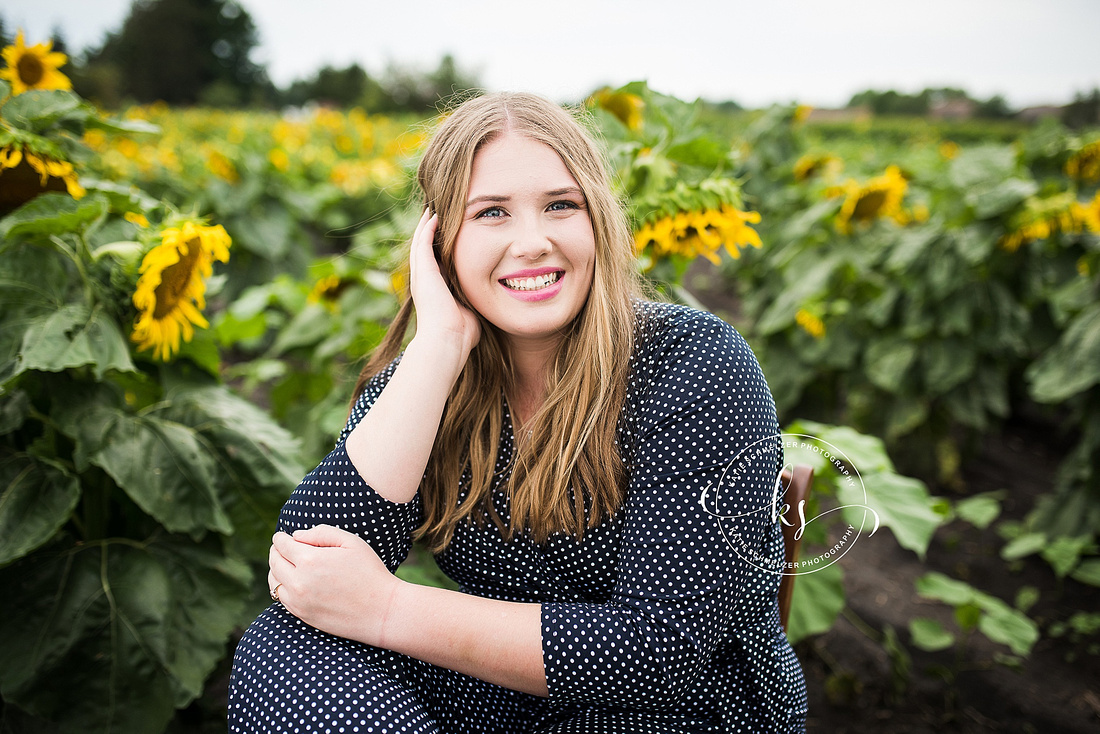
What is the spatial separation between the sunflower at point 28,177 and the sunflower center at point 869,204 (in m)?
3.21

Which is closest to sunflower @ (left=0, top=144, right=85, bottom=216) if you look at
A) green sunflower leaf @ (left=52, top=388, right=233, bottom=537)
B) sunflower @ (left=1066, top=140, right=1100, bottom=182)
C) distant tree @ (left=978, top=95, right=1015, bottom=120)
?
green sunflower leaf @ (left=52, top=388, right=233, bottom=537)

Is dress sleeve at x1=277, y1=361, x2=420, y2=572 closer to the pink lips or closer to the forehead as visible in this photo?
the pink lips

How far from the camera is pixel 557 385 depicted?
1326 millimetres

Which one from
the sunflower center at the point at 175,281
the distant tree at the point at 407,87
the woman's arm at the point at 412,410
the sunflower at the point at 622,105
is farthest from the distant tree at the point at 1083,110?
the distant tree at the point at 407,87

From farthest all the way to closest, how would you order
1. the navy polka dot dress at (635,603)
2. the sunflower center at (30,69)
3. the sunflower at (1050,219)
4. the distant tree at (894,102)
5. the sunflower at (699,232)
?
1. the distant tree at (894,102)
2. the sunflower at (1050,219)
3. the sunflower center at (30,69)
4. the sunflower at (699,232)
5. the navy polka dot dress at (635,603)

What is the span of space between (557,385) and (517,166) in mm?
392

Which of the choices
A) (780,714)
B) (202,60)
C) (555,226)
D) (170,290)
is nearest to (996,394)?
(780,714)

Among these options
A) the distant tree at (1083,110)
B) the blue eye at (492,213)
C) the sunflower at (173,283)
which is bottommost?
the sunflower at (173,283)

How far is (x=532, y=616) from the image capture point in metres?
1.14

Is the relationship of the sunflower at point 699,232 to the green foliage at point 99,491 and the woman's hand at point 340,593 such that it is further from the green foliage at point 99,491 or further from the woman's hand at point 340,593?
the green foliage at point 99,491

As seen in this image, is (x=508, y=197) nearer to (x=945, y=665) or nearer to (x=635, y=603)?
(x=635, y=603)

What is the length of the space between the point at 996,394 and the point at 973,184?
0.99m

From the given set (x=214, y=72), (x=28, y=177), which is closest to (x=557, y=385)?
(x=28, y=177)

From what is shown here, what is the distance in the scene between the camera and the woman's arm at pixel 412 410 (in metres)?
1.24
